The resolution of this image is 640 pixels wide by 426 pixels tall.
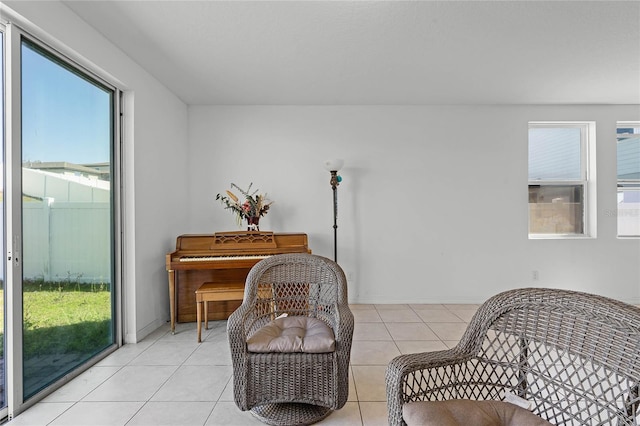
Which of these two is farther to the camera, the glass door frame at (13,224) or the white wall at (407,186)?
the white wall at (407,186)

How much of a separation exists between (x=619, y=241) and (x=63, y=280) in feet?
19.1

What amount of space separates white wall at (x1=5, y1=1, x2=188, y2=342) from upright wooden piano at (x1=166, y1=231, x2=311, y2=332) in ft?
0.65

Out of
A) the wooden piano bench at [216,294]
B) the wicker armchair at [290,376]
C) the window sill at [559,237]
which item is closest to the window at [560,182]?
the window sill at [559,237]

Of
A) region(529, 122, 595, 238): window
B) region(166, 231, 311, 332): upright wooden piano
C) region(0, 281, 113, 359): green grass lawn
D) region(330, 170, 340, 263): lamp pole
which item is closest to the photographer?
region(0, 281, 113, 359): green grass lawn

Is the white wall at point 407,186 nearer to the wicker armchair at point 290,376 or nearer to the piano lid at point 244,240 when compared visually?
the piano lid at point 244,240

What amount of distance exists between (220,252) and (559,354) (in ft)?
9.04

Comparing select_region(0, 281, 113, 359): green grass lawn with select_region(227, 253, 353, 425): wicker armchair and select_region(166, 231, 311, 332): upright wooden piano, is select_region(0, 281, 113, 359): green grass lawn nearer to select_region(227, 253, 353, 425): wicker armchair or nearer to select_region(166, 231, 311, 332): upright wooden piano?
select_region(166, 231, 311, 332): upright wooden piano

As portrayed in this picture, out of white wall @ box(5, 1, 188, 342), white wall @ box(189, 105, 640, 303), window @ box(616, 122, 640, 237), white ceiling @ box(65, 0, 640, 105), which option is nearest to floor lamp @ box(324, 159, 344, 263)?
white wall @ box(189, 105, 640, 303)

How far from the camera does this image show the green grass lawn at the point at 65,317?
1.87 metres

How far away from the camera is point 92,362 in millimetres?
2338

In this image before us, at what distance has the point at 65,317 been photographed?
2145 mm

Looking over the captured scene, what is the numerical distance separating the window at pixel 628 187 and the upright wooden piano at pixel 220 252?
4.08 metres

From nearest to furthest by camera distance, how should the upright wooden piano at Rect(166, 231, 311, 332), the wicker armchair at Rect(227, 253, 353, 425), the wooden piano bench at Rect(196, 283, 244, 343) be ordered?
the wicker armchair at Rect(227, 253, 353, 425)
the wooden piano bench at Rect(196, 283, 244, 343)
the upright wooden piano at Rect(166, 231, 311, 332)

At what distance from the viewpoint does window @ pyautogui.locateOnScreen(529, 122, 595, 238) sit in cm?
392
